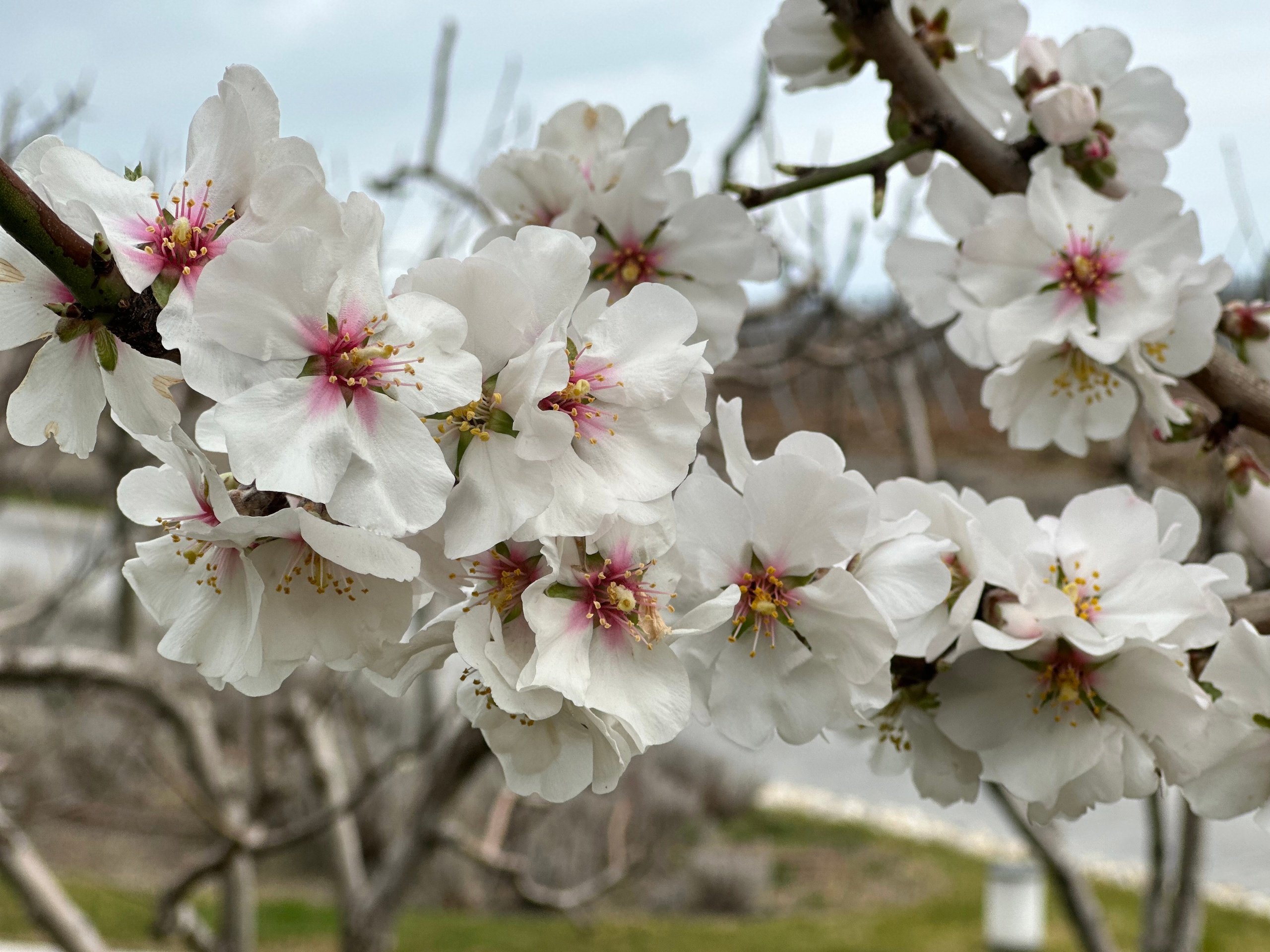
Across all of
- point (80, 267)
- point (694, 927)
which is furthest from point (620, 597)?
point (694, 927)

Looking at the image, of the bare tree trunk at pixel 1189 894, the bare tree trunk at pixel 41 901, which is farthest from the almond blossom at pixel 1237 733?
the bare tree trunk at pixel 41 901

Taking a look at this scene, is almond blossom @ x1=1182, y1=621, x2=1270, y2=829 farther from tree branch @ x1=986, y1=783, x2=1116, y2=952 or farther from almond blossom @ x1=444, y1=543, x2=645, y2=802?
tree branch @ x1=986, y1=783, x2=1116, y2=952

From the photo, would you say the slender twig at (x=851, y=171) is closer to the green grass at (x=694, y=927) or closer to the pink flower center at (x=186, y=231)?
the pink flower center at (x=186, y=231)

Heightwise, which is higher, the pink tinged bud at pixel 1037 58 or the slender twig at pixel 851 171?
the pink tinged bud at pixel 1037 58

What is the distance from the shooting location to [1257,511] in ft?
3.66

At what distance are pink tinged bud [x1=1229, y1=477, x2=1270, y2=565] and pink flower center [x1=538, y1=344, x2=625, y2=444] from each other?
0.75m

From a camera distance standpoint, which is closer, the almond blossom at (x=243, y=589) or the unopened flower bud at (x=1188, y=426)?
the almond blossom at (x=243, y=589)

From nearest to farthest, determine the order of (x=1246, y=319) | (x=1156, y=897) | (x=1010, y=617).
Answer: (x=1010, y=617) → (x=1246, y=319) → (x=1156, y=897)

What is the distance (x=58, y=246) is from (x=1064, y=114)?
3.27ft

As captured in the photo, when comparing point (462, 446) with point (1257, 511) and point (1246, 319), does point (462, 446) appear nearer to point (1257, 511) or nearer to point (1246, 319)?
point (1257, 511)

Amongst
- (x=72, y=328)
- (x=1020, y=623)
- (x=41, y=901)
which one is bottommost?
(x=41, y=901)

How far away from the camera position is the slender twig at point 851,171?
1.17 m

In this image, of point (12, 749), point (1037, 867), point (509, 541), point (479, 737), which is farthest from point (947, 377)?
point (509, 541)

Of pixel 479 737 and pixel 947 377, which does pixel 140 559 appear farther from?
pixel 947 377
